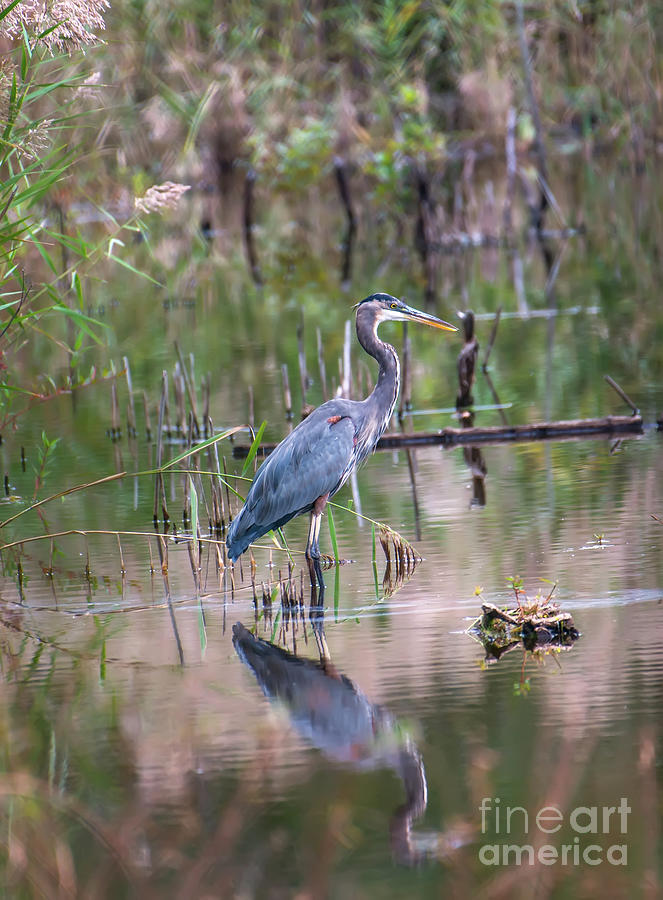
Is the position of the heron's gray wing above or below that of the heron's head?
below

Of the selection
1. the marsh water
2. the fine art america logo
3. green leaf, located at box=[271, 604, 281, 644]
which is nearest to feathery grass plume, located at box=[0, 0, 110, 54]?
the marsh water

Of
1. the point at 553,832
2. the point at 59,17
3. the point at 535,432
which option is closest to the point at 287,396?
the point at 535,432

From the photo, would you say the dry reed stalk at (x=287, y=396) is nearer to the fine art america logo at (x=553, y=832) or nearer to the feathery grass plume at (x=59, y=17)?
the feathery grass plume at (x=59, y=17)

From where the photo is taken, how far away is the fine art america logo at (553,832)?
3.63m

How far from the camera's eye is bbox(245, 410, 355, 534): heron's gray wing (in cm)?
621

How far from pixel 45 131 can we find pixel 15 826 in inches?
114

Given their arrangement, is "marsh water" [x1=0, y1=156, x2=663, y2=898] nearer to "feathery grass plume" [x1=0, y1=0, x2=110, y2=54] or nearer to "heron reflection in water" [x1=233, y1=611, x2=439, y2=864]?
"heron reflection in water" [x1=233, y1=611, x2=439, y2=864]

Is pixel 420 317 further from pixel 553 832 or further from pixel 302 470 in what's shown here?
pixel 553 832

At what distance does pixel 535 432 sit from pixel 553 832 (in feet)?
15.8

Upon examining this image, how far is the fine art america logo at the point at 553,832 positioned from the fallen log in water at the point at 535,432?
457 centimetres

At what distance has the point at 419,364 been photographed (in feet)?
38.8

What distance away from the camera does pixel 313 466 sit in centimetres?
634

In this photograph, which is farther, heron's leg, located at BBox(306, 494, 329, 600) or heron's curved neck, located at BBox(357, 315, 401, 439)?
heron's curved neck, located at BBox(357, 315, 401, 439)

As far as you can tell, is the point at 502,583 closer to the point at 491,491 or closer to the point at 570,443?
the point at 491,491
